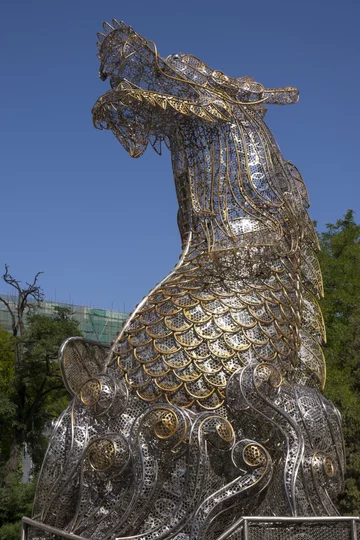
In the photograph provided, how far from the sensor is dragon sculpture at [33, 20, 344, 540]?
7520mm

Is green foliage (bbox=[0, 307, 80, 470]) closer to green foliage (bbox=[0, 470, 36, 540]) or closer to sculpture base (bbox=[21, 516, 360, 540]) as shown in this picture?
green foliage (bbox=[0, 470, 36, 540])

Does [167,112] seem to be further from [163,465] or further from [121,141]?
[163,465]

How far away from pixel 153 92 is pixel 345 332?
7.78 metres

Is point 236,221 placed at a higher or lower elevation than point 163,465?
higher

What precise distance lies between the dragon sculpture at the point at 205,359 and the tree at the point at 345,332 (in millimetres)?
4407

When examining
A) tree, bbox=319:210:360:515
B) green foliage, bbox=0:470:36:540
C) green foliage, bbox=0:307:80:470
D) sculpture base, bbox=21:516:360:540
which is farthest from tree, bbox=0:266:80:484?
sculpture base, bbox=21:516:360:540

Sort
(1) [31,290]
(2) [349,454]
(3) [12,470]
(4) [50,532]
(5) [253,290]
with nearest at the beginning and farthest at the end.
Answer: (4) [50,532], (5) [253,290], (2) [349,454], (3) [12,470], (1) [31,290]

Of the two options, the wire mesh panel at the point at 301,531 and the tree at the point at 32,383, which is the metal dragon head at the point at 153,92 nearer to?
the wire mesh panel at the point at 301,531

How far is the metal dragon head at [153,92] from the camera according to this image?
9164mm

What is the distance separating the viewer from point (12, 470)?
50.9 feet

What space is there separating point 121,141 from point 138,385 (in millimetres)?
3302

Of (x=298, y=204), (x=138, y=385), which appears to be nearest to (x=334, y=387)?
(x=298, y=204)

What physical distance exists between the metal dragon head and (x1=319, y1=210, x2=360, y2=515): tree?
623cm

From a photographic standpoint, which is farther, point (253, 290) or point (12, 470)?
point (12, 470)
